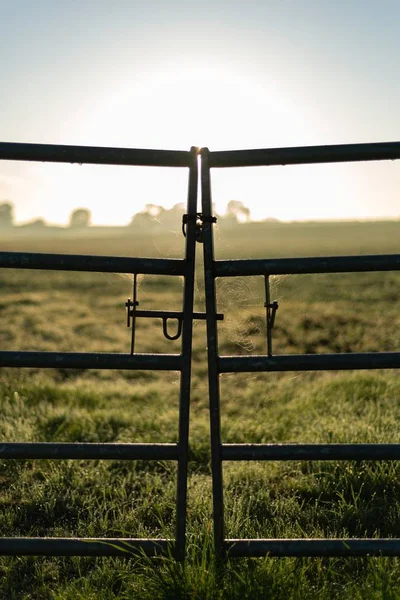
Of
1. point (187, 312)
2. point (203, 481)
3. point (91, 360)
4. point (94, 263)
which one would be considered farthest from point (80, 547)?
point (203, 481)

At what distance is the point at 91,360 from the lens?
2.83 metres

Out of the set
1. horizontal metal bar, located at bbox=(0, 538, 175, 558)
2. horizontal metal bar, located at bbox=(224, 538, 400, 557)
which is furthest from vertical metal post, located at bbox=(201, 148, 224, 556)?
horizontal metal bar, located at bbox=(0, 538, 175, 558)

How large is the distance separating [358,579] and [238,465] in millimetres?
1738

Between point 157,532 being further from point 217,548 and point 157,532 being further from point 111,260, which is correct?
point 111,260

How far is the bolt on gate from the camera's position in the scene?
281 cm

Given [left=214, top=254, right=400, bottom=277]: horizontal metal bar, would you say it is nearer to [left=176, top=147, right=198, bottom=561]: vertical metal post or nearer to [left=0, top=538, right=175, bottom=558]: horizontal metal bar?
[left=176, top=147, right=198, bottom=561]: vertical metal post

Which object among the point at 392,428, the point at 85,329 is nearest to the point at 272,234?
the point at 85,329

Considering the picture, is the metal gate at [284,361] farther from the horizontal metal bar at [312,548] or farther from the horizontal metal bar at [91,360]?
the horizontal metal bar at [91,360]

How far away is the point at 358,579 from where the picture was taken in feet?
10.1

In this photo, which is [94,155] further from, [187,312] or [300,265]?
[300,265]

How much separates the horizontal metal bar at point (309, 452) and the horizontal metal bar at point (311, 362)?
0.33 m

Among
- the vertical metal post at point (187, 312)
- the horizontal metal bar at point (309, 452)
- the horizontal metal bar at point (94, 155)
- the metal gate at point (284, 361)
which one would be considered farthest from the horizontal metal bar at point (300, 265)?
the horizontal metal bar at point (309, 452)

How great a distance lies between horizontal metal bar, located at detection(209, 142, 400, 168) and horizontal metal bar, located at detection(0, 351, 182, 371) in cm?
83

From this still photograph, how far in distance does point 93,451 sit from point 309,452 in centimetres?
90
